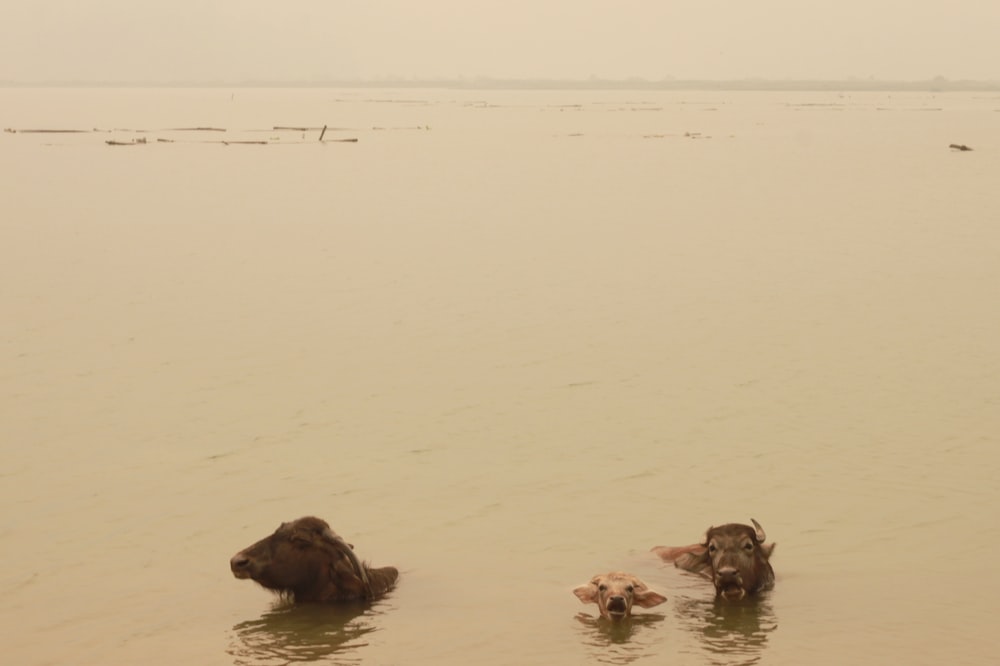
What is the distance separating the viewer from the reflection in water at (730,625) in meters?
9.91

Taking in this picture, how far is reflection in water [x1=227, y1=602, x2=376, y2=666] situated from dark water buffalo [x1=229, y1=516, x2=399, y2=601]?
0.12 m

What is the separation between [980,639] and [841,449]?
17.2ft

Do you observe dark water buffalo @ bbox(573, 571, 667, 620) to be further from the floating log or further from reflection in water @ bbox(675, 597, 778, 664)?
the floating log

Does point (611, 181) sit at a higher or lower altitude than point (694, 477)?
higher

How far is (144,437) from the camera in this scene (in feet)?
51.4

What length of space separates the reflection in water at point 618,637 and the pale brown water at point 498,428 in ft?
0.09

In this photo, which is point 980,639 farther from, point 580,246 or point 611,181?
point 611,181

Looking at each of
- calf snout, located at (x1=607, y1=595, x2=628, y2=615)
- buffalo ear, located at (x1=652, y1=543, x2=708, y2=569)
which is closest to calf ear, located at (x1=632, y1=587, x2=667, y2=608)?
calf snout, located at (x1=607, y1=595, x2=628, y2=615)

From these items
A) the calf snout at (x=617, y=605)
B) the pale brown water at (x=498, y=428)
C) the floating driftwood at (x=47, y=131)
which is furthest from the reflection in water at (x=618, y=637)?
the floating driftwood at (x=47, y=131)

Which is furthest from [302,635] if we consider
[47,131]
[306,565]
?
[47,131]

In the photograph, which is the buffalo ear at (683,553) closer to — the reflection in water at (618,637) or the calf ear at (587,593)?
the reflection in water at (618,637)

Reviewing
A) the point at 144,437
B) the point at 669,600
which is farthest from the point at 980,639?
the point at 144,437

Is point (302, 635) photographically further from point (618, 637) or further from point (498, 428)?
point (498, 428)

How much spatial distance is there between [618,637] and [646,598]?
50 cm
